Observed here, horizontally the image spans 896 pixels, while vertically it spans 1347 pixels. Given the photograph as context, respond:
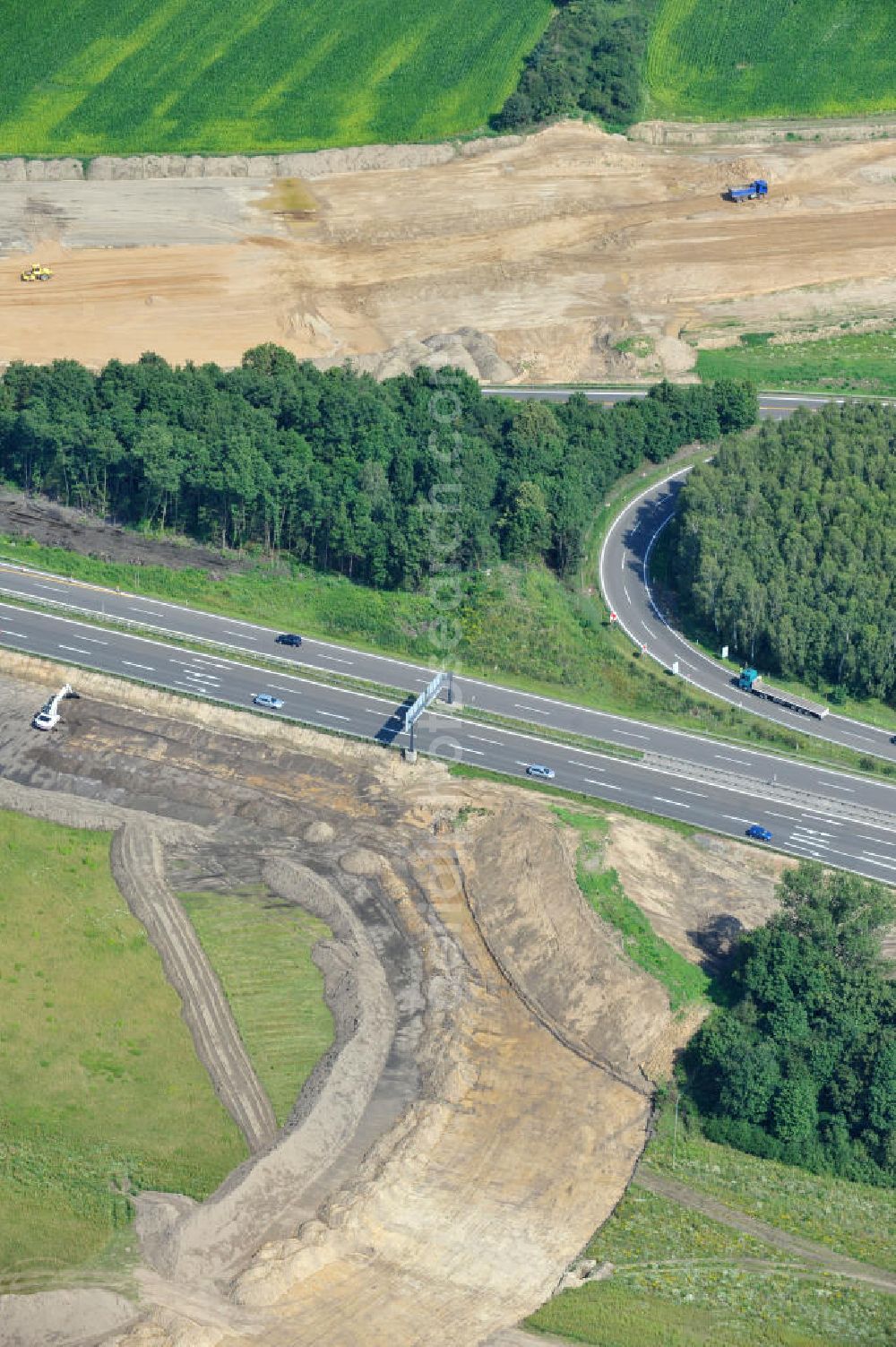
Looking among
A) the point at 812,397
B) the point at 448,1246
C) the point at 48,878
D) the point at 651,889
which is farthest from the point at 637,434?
the point at 448,1246

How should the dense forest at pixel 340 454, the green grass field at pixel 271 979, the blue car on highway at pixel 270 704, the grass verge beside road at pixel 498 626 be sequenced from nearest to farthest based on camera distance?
the green grass field at pixel 271 979, the blue car on highway at pixel 270 704, the grass verge beside road at pixel 498 626, the dense forest at pixel 340 454

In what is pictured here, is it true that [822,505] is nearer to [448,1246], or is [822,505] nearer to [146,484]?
[146,484]

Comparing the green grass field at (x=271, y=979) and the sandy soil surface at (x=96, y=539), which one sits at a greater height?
the sandy soil surface at (x=96, y=539)

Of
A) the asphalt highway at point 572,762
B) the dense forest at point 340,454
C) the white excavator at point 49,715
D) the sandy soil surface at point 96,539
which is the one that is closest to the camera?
the asphalt highway at point 572,762

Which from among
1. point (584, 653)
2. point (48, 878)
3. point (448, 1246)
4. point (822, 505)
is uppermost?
point (822, 505)

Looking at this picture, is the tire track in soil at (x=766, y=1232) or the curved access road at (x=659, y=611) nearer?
the tire track in soil at (x=766, y=1232)

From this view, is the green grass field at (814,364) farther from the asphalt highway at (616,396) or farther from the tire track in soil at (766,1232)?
the tire track in soil at (766,1232)

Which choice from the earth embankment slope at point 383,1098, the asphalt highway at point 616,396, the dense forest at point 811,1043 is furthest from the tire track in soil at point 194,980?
the asphalt highway at point 616,396
